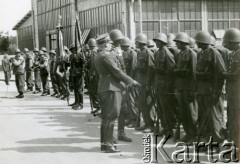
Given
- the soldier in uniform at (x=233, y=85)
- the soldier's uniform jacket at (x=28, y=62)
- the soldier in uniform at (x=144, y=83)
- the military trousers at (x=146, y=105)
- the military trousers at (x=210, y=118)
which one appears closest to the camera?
the soldier in uniform at (x=233, y=85)

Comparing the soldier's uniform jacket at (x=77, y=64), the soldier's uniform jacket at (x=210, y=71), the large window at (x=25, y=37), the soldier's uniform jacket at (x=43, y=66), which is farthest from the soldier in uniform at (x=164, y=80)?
the large window at (x=25, y=37)

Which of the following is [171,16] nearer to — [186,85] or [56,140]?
[56,140]

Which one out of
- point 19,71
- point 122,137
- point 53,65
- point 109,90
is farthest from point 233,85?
point 19,71

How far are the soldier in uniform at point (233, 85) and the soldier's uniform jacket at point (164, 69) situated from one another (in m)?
1.72

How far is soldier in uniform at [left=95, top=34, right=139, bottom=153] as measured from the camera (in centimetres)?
840

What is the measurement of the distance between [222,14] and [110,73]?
23.4 metres

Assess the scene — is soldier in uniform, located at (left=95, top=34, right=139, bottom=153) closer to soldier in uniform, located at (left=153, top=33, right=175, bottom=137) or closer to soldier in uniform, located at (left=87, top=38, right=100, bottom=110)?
soldier in uniform, located at (left=153, top=33, right=175, bottom=137)

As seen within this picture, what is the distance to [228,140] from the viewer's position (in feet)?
26.2

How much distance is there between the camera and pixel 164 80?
375 inches

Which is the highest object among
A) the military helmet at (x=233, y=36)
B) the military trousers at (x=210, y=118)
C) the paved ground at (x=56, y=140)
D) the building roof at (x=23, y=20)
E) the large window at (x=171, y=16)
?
the building roof at (x=23, y=20)

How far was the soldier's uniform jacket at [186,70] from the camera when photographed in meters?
8.59

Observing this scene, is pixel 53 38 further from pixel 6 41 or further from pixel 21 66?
pixel 21 66

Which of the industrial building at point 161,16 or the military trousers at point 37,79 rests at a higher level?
the industrial building at point 161,16

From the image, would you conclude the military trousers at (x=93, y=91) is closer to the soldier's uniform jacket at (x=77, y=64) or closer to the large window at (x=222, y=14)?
the soldier's uniform jacket at (x=77, y=64)
